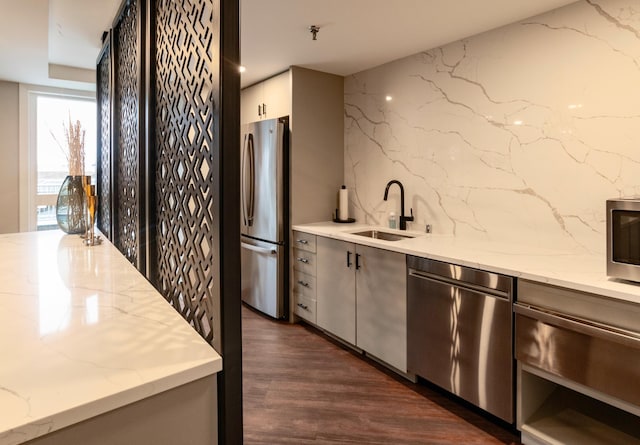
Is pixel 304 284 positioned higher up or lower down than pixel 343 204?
lower down

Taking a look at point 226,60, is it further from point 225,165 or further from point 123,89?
point 123,89

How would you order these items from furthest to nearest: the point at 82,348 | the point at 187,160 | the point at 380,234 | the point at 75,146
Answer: the point at 380,234 → the point at 75,146 → the point at 187,160 → the point at 82,348

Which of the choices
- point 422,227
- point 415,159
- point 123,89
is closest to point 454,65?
point 415,159

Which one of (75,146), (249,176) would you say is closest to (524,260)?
(249,176)

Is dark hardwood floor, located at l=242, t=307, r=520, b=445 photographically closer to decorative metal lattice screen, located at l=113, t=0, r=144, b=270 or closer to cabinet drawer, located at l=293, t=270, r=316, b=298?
cabinet drawer, located at l=293, t=270, r=316, b=298

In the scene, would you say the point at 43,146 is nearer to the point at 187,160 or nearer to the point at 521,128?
the point at 187,160

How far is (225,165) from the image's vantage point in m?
0.97

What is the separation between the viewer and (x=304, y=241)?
3482 millimetres

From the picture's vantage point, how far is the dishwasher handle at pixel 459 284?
1.96 m

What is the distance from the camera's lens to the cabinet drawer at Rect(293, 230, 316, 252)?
3379mm

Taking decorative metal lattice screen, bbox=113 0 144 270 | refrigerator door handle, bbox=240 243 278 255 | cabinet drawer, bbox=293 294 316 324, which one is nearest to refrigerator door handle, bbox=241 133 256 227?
refrigerator door handle, bbox=240 243 278 255

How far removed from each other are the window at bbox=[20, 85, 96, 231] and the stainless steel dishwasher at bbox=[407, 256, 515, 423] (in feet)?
12.8

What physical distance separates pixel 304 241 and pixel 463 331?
167 cm

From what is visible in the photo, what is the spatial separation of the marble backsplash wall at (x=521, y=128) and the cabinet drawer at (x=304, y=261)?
785mm
